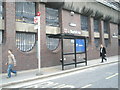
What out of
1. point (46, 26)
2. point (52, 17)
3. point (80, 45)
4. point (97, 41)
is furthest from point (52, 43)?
point (97, 41)

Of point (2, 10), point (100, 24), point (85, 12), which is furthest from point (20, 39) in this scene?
point (100, 24)

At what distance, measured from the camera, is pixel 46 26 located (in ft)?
40.9

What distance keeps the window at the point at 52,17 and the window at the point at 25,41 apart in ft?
8.08

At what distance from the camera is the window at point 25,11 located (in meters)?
10.8

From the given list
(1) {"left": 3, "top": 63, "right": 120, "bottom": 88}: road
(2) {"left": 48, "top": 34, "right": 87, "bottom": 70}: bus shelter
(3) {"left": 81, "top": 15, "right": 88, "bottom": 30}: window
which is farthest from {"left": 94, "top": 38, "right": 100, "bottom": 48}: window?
(1) {"left": 3, "top": 63, "right": 120, "bottom": 88}: road

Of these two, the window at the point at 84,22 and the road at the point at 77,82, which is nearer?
the road at the point at 77,82

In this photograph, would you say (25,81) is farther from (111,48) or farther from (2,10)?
(111,48)

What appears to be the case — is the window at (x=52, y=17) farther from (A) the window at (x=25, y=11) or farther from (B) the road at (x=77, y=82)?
(B) the road at (x=77, y=82)

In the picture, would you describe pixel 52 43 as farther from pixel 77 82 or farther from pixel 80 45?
pixel 77 82

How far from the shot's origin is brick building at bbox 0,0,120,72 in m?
9.77

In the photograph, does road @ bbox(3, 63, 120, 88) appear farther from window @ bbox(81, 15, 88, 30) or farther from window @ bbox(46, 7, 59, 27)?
window @ bbox(81, 15, 88, 30)

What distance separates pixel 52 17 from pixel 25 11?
3.12m

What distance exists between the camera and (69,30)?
1464cm

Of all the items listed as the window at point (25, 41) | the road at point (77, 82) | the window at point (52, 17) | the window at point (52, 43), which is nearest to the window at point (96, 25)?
the window at point (52, 17)
